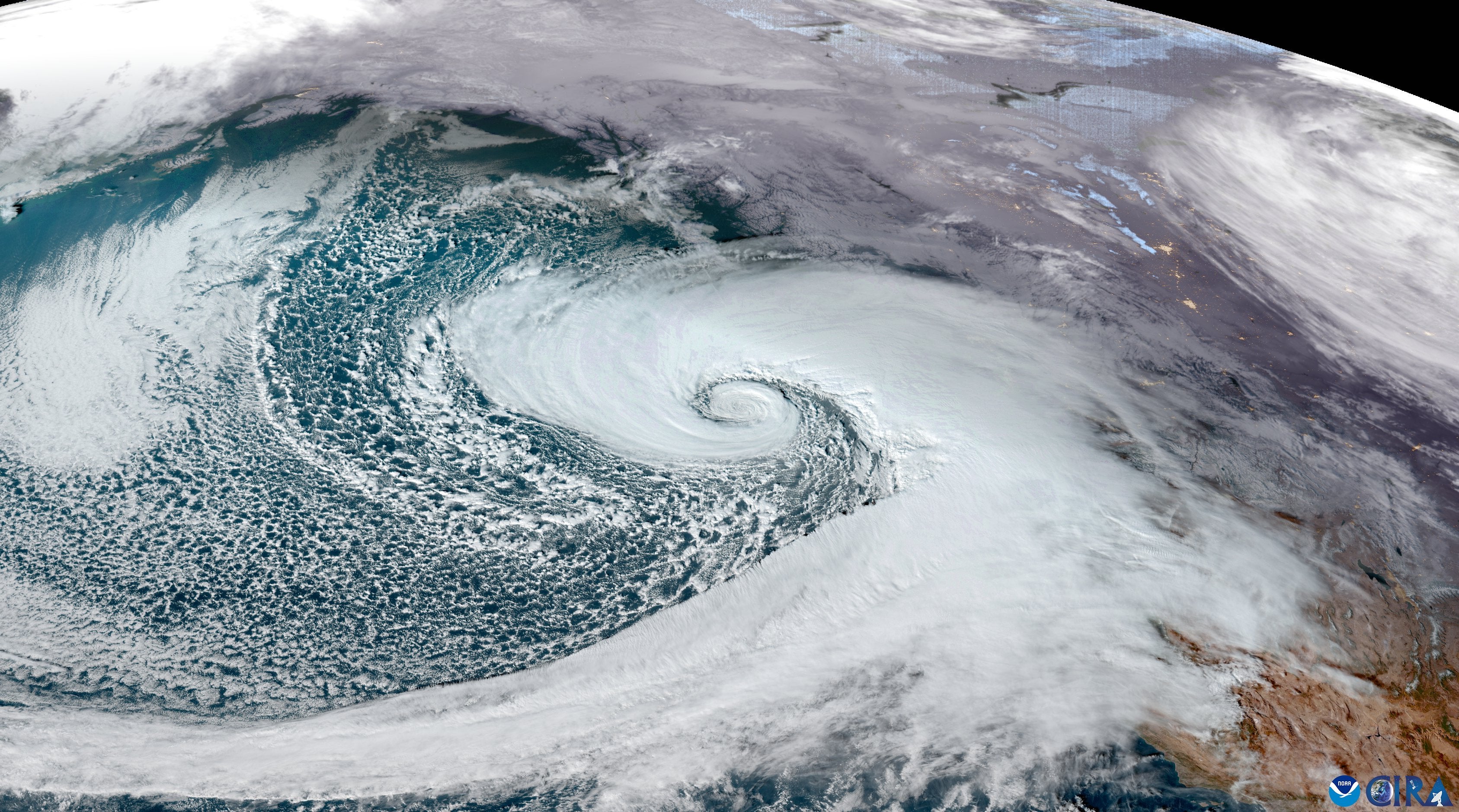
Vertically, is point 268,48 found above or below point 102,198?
above

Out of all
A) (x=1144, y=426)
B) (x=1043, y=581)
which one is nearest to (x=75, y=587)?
(x=1043, y=581)

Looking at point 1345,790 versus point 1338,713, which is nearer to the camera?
point 1345,790

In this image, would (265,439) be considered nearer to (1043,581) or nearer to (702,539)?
(702,539)

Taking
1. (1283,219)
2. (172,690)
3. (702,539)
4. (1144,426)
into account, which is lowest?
(172,690)

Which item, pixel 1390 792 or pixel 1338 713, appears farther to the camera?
pixel 1338 713
